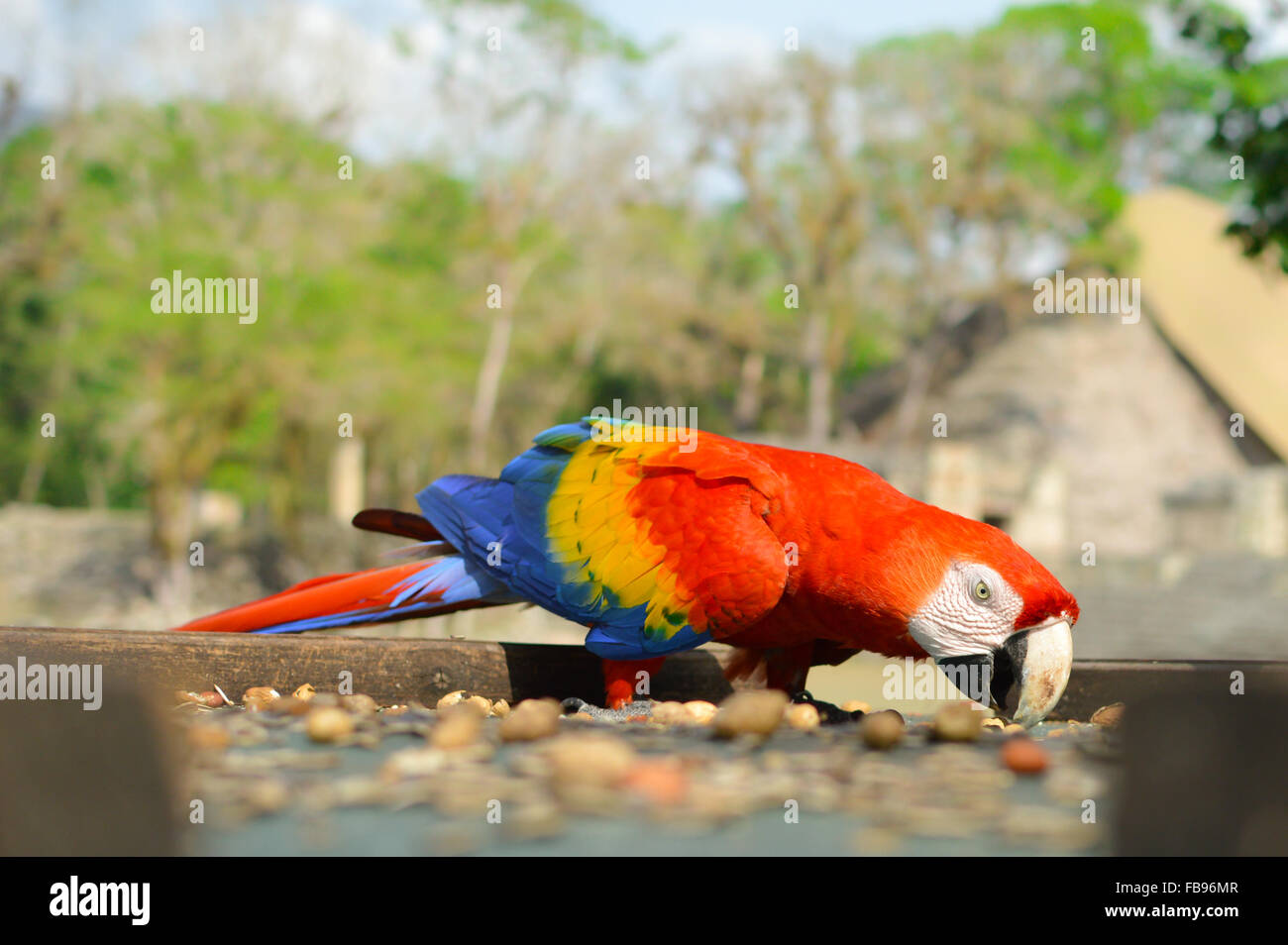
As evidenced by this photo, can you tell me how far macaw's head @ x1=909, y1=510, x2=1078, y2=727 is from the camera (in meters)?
1.88

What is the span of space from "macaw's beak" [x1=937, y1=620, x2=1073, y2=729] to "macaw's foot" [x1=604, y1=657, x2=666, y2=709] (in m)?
0.74

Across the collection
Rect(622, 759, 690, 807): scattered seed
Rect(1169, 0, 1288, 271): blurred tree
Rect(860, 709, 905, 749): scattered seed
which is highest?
Rect(1169, 0, 1288, 271): blurred tree

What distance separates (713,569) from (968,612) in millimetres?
496

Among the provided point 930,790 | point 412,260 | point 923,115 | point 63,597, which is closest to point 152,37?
point 412,260

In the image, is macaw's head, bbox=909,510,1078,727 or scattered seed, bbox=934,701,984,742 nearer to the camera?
scattered seed, bbox=934,701,984,742

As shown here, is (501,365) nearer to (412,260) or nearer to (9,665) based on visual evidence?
(412,260)

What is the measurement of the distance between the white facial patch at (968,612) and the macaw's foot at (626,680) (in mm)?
624

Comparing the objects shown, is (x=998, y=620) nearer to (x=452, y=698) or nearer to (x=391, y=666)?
(x=452, y=698)

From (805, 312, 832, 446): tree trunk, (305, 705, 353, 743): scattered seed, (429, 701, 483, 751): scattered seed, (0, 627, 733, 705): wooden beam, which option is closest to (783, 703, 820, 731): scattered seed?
(429, 701, 483, 751): scattered seed

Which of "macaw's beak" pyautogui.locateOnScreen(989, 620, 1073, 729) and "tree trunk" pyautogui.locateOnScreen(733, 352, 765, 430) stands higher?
"tree trunk" pyautogui.locateOnScreen(733, 352, 765, 430)

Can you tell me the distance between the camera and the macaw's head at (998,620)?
1.88 metres

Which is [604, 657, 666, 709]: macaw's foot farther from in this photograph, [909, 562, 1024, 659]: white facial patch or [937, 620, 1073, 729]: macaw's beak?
[937, 620, 1073, 729]: macaw's beak

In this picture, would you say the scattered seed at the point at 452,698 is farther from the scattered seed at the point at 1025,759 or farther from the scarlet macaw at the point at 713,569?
the scattered seed at the point at 1025,759
